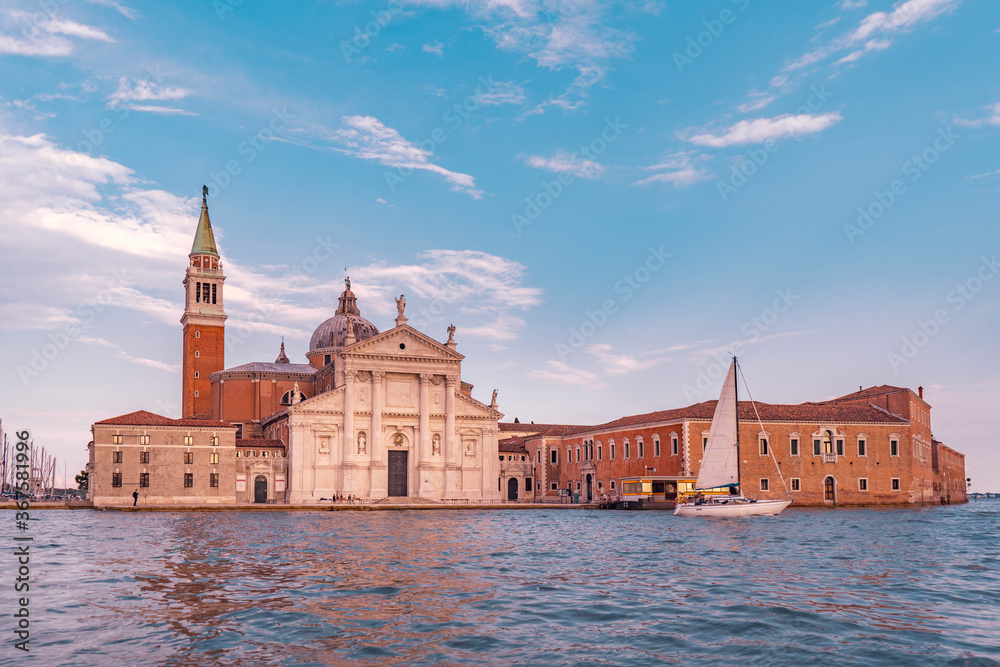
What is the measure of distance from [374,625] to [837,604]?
777cm

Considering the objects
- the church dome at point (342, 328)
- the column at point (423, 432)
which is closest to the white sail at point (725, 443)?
the column at point (423, 432)

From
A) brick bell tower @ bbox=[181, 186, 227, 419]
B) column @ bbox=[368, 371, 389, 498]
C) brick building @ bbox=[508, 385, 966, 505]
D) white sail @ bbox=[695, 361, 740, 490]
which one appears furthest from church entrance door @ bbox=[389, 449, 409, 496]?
white sail @ bbox=[695, 361, 740, 490]

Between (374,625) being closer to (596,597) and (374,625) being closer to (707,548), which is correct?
(596,597)

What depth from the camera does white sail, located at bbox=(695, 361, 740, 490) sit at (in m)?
45.8

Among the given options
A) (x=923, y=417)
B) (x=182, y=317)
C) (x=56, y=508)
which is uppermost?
(x=182, y=317)

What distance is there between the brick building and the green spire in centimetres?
4067

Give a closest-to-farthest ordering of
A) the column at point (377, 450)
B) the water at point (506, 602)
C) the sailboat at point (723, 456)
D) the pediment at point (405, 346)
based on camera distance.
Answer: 1. the water at point (506, 602)
2. the sailboat at point (723, 456)
3. the column at point (377, 450)
4. the pediment at point (405, 346)

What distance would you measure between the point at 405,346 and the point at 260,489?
46.5ft

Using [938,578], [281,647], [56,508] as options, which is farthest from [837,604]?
[56,508]

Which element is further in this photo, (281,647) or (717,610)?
(717,610)

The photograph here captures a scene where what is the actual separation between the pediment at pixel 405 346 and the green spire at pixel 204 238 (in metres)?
27.1

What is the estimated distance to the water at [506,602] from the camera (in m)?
10.6

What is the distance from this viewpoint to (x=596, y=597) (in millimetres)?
15164

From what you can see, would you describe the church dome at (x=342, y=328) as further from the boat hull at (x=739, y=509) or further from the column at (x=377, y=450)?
the boat hull at (x=739, y=509)
